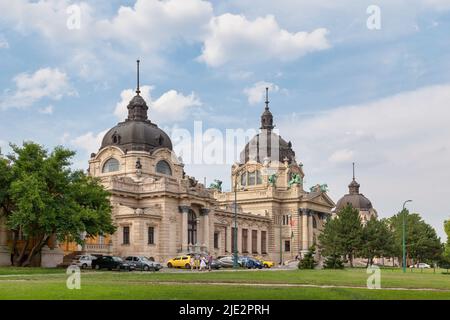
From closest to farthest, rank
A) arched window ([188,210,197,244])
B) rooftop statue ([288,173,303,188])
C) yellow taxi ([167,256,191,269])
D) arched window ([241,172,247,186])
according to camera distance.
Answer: yellow taxi ([167,256,191,269]) < arched window ([188,210,197,244]) < rooftop statue ([288,173,303,188]) < arched window ([241,172,247,186])

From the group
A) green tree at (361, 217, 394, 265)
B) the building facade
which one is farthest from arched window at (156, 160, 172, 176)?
green tree at (361, 217, 394, 265)

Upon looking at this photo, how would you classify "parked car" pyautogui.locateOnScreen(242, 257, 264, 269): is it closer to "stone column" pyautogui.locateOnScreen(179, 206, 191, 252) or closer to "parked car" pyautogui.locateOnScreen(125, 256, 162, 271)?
"stone column" pyautogui.locateOnScreen(179, 206, 191, 252)

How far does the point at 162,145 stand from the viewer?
90875mm

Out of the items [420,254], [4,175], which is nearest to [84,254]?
[4,175]

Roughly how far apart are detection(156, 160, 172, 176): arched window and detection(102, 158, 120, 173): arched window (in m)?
5.38

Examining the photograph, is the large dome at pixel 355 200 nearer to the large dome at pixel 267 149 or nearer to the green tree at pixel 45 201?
the large dome at pixel 267 149

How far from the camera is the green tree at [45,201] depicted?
171ft

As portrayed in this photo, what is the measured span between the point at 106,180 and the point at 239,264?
19.2 metres

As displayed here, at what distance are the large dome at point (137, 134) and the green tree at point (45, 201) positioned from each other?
97.0 feet

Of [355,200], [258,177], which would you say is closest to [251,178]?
[258,177]

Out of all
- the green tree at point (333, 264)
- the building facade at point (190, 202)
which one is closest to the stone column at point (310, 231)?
the building facade at point (190, 202)

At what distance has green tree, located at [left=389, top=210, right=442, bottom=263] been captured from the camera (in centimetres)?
9894

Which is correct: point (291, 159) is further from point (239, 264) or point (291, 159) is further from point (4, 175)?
point (4, 175)

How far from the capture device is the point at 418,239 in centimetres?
9962
